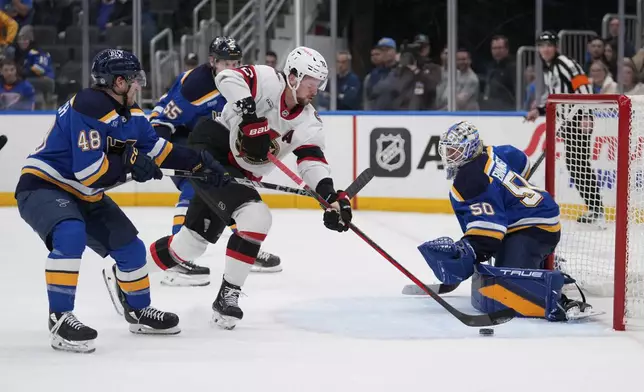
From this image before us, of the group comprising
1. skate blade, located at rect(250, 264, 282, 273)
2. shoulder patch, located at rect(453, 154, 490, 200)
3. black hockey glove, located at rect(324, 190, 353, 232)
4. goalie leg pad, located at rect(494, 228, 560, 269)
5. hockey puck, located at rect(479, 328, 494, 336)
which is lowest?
skate blade, located at rect(250, 264, 282, 273)

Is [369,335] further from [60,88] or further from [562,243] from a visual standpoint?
[60,88]

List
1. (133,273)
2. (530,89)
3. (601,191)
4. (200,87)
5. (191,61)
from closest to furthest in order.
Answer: (133,273), (200,87), (601,191), (530,89), (191,61)

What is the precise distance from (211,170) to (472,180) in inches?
38.6

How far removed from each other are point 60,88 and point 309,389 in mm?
5895

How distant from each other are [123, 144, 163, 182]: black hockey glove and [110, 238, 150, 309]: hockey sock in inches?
11.0

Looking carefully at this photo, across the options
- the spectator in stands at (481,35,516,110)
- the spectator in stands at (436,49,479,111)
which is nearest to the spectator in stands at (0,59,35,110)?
the spectator in stands at (436,49,479,111)

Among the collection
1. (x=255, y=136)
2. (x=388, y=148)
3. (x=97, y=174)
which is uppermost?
(x=255, y=136)

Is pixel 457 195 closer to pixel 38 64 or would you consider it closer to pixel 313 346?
pixel 313 346

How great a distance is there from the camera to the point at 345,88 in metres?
8.16

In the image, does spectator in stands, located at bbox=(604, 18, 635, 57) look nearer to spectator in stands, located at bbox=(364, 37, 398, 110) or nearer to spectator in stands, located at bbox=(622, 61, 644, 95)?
spectator in stands, located at bbox=(622, 61, 644, 95)

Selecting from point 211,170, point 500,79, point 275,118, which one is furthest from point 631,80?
point 211,170

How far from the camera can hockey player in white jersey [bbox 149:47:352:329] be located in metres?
3.81

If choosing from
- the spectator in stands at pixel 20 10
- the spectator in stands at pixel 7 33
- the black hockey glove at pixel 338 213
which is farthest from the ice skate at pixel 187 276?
the spectator in stands at pixel 20 10

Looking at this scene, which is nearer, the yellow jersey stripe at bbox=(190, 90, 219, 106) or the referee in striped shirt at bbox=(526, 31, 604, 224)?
the referee in striped shirt at bbox=(526, 31, 604, 224)
